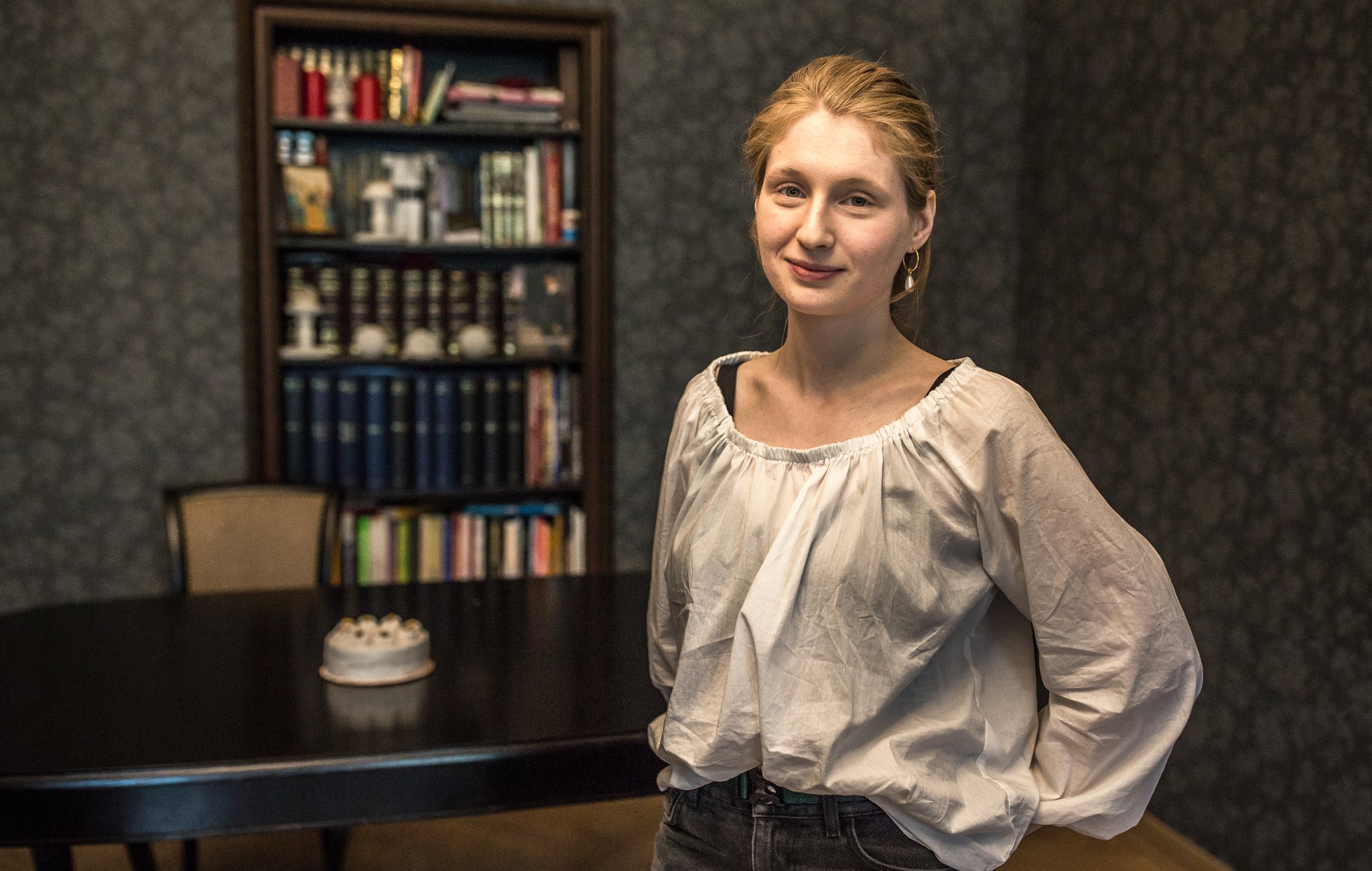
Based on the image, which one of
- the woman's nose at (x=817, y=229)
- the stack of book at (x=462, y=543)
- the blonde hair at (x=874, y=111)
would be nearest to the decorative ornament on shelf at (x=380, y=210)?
the stack of book at (x=462, y=543)

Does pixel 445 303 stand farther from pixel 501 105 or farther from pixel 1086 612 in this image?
pixel 1086 612

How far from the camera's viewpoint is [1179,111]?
9.10 feet

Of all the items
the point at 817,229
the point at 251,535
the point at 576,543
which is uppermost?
the point at 817,229

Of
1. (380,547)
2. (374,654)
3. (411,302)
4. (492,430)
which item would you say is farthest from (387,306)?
(374,654)

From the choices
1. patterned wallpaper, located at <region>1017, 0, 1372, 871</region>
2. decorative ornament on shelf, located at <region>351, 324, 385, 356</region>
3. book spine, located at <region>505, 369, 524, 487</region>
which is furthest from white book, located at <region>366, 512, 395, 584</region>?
patterned wallpaper, located at <region>1017, 0, 1372, 871</region>

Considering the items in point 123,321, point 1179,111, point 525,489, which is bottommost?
point 525,489

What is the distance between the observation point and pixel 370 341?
10.5 ft

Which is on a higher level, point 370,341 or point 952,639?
point 370,341

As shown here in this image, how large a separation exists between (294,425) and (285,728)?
79.6 inches

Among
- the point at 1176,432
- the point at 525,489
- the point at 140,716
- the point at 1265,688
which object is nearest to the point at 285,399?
the point at 525,489

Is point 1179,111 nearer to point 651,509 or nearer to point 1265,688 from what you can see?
point 1265,688

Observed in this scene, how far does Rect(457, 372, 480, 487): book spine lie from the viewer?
3318 mm

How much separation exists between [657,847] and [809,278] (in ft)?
1.82

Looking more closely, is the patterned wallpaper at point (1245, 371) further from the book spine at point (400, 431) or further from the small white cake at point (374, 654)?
the book spine at point (400, 431)
